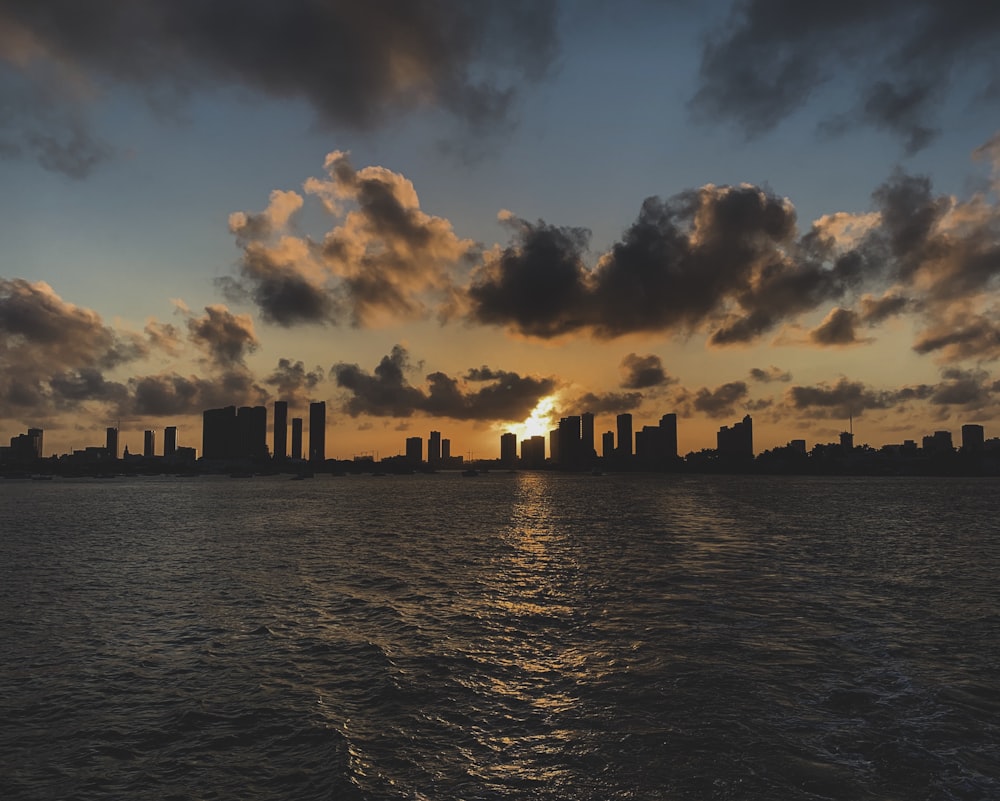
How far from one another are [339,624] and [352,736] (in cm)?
1516

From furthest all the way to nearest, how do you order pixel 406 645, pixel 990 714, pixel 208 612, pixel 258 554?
pixel 258 554 < pixel 208 612 < pixel 406 645 < pixel 990 714

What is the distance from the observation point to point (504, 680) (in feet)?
80.6

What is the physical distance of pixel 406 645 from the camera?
2969cm

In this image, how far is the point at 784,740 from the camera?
18469mm

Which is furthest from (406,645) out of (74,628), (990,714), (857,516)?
(857,516)

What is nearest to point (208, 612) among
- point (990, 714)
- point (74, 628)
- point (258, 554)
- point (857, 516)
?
point (74, 628)

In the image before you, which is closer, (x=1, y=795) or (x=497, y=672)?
(x=1, y=795)

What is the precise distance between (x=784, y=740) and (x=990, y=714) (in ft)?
25.3

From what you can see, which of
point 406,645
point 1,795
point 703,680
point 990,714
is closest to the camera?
point 1,795

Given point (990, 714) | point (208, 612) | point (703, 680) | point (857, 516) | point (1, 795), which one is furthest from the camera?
point (857, 516)

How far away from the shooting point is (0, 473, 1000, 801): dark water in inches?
661

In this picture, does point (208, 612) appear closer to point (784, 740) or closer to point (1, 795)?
point (1, 795)

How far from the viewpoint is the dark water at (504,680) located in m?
16.8

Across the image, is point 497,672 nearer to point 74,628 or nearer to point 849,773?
point 849,773
